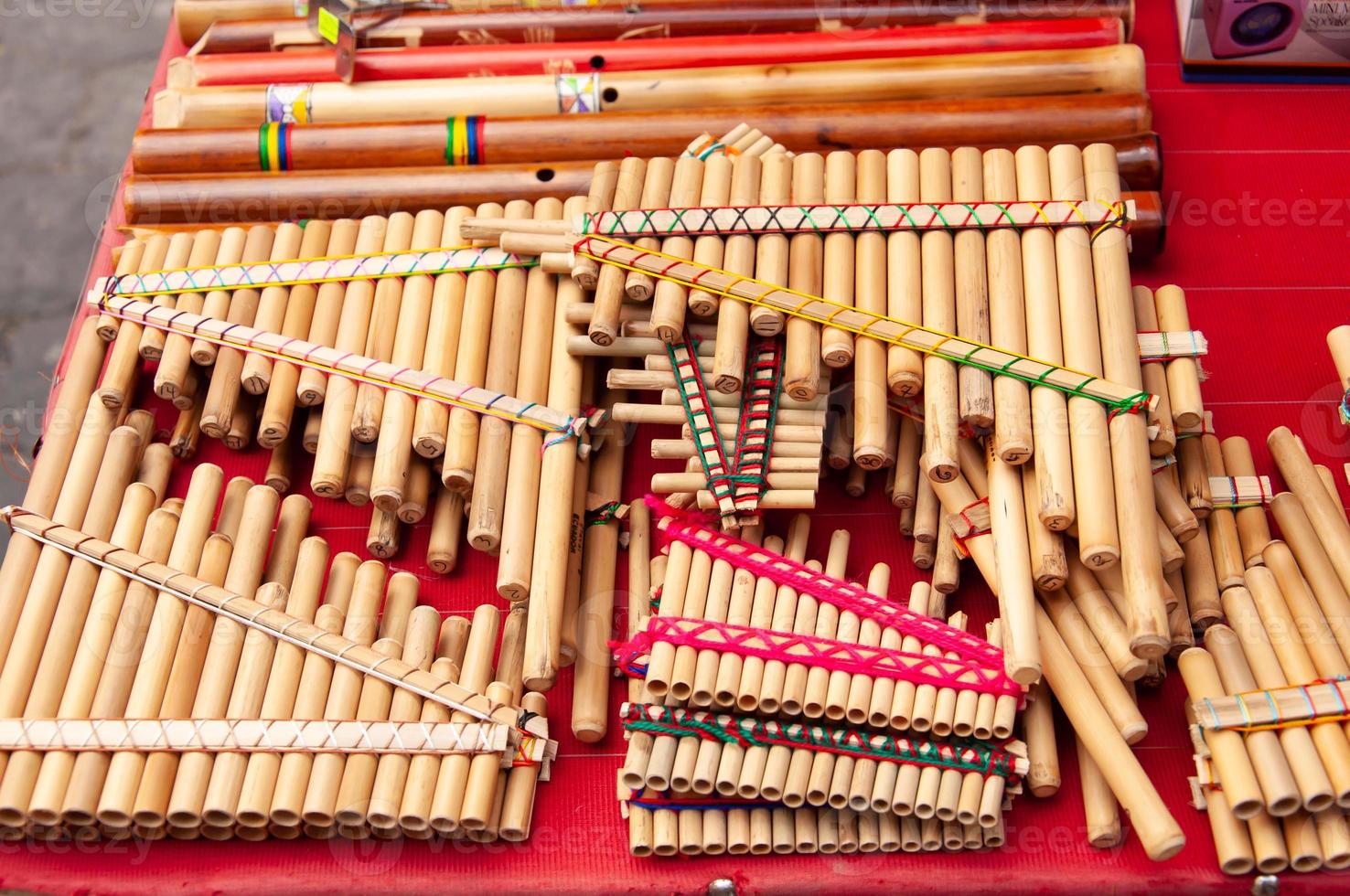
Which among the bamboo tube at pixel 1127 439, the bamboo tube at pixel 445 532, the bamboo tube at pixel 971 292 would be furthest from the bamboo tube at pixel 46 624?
the bamboo tube at pixel 1127 439

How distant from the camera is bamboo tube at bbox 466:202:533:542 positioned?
10.1 ft

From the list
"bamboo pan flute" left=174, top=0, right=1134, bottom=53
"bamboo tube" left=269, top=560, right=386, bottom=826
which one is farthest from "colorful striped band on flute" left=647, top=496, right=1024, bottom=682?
"bamboo pan flute" left=174, top=0, right=1134, bottom=53

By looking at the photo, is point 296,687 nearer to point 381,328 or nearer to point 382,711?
point 382,711

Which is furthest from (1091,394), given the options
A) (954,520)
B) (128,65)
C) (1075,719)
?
(128,65)

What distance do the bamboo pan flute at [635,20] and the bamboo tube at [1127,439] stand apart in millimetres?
903

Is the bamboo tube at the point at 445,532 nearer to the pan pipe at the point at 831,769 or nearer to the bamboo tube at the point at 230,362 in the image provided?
the bamboo tube at the point at 230,362

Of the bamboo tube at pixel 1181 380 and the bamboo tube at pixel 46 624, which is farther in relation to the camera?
the bamboo tube at pixel 1181 380

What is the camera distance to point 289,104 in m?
3.94

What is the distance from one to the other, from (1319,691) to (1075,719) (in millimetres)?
434

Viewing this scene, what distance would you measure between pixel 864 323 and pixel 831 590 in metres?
0.55

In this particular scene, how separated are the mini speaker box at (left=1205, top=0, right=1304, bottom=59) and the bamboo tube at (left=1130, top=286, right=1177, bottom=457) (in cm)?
101

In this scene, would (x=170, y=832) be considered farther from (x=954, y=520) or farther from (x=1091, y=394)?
(x=1091, y=394)

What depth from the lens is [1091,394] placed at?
9.61 feet

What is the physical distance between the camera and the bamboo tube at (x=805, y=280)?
3006mm
